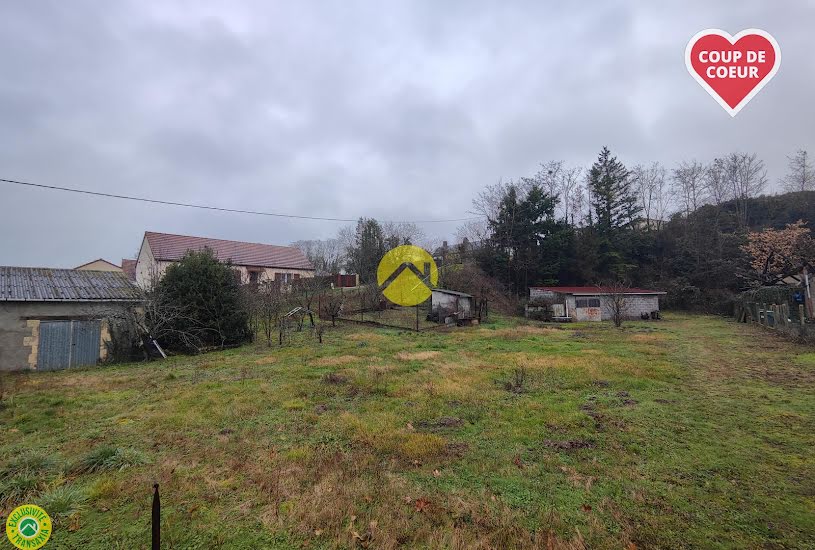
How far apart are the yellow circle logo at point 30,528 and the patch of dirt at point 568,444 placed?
16.4 ft

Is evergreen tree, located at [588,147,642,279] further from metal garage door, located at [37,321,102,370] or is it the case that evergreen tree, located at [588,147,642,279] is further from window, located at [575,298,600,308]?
metal garage door, located at [37,321,102,370]

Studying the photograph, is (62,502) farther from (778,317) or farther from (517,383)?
(778,317)

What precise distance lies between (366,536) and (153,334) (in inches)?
519

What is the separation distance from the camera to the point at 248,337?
1594 centimetres

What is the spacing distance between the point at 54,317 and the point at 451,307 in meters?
18.3

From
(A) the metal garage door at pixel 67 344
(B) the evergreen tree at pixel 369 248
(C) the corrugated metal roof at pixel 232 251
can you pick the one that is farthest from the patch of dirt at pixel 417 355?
(B) the evergreen tree at pixel 369 248

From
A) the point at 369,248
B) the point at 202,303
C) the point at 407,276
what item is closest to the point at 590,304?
the point at 407,276

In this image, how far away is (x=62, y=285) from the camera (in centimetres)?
1300

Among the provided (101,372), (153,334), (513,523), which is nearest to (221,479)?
(513,523)

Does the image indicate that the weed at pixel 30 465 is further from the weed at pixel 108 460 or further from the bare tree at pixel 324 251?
the bare tree at pixel 324 251

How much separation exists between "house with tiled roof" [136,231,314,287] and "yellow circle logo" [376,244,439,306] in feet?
30.6

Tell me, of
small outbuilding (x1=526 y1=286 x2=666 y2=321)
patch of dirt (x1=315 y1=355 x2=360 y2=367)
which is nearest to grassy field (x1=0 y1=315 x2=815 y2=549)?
patch of dirt (x1=315 y1=355 x2=360 y2=367)

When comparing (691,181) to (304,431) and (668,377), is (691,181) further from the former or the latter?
(304,431)

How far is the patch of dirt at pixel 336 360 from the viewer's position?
1061 centimetres
